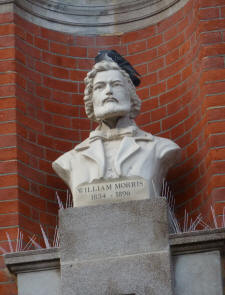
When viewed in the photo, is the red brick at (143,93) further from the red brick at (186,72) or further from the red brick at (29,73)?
the red brick at (29,73)

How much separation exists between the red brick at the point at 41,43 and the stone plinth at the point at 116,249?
105 inches

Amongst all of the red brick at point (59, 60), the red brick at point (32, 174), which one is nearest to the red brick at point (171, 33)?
→ the red brick at point (59, 60)

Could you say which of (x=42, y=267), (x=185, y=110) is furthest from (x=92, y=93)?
(x=42, y=267)

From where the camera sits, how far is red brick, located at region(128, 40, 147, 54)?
41.2 feet

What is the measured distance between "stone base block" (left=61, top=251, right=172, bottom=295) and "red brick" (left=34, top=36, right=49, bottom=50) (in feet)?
10.1

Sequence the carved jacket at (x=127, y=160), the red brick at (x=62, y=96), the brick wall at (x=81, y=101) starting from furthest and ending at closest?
1. the red brick at (x=62, y=96)
2. the brick wall at (x=81, y=101)
3. the carved jacket at (x=127, y=160)

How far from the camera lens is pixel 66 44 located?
12.6 meters

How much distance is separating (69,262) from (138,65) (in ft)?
9.97

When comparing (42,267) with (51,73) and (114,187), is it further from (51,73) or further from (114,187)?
(51,73)

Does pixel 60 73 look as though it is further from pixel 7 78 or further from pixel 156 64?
pixel 156 64

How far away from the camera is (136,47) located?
12586 mm

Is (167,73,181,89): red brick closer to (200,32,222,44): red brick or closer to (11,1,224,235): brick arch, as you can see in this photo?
(11,1,224,235): brick arch

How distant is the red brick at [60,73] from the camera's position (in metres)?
12.4

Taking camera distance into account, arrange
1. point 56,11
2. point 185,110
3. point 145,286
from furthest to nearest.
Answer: point 56,11, point 185,110, point 145,286
